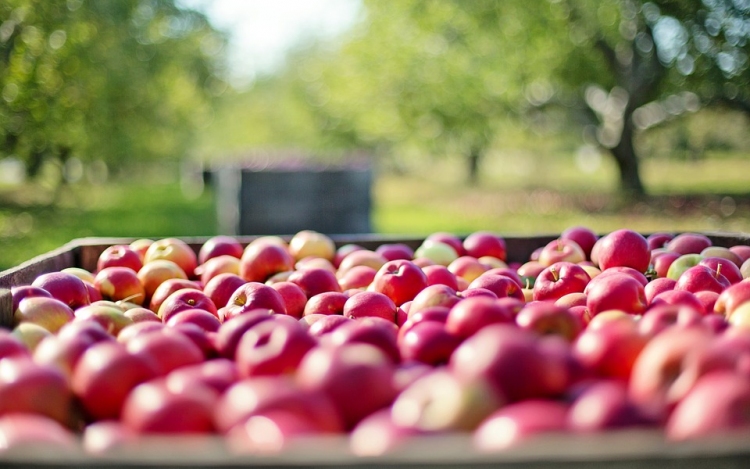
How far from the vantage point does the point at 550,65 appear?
1573cm

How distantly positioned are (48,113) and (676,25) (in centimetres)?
1173

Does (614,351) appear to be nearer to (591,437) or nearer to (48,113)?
(591,437)

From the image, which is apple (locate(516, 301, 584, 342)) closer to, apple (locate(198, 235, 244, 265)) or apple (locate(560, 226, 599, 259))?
apple (locate(560, 226, 599, 259))

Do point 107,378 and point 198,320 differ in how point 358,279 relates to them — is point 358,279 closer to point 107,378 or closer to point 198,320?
point 198,320

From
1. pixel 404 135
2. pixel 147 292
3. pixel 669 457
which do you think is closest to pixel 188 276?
pixel 147 292

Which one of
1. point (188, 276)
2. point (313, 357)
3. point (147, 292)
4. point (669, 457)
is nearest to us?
point (669, 457)

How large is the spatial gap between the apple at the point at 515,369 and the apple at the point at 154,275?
219cm

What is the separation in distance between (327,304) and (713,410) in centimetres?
164

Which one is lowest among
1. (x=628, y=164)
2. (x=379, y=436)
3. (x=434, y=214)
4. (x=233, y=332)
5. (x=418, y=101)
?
(x=379, y=436)

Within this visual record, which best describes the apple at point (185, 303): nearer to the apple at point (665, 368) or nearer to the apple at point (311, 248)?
the apple at point (311, 248)

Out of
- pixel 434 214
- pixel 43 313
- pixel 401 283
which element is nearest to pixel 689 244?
pixel 401 283

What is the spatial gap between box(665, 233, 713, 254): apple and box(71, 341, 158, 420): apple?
112 inches

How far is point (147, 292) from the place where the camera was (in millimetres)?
3402

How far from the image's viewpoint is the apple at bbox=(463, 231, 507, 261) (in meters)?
3.99
